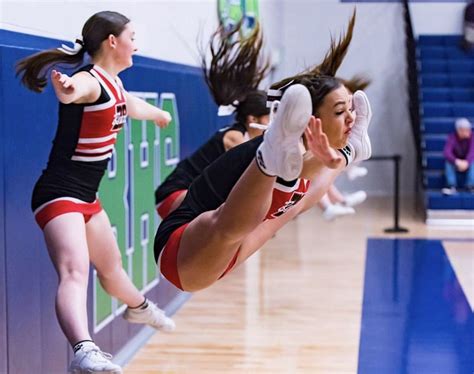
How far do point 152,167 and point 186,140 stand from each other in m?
1.00

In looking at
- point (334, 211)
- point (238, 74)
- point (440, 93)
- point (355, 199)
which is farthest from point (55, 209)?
point (440, 93)

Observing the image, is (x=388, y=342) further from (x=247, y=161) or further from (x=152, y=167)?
(x=247, y=161)

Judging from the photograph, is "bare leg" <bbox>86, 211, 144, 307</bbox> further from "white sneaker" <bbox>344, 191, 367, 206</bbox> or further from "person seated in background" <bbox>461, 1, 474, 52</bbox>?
"person seated in background" <bbox>461, 1, 474, 52</bbox>

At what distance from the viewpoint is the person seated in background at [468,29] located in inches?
489

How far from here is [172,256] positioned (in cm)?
305

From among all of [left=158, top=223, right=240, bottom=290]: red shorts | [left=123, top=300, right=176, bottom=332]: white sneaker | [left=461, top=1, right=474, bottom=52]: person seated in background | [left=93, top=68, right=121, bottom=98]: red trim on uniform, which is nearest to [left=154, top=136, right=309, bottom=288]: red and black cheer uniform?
[left=158, top=223, right=240, bottom=290]: red shorts

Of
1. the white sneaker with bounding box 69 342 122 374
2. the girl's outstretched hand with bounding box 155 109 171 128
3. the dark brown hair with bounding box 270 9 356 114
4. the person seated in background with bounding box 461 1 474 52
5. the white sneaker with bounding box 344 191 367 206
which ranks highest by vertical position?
the person seated in background with bounding box 461 1 474 52

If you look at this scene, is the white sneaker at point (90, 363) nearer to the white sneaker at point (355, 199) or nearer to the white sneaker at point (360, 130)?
the white sneaker at point (360, 130)

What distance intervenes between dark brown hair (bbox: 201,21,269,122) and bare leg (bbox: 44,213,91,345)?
1211mm

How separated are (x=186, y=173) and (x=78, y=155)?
3.59 ft

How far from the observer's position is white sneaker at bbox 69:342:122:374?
3092 mm

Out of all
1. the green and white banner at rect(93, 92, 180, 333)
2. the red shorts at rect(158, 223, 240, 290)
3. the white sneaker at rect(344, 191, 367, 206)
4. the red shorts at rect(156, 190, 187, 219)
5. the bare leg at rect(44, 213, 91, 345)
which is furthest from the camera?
the white sneaker at rect(344, 191, 367, 206)

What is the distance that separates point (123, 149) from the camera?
4.83 metres

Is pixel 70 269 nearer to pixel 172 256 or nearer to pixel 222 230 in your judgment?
pixel 172 256
